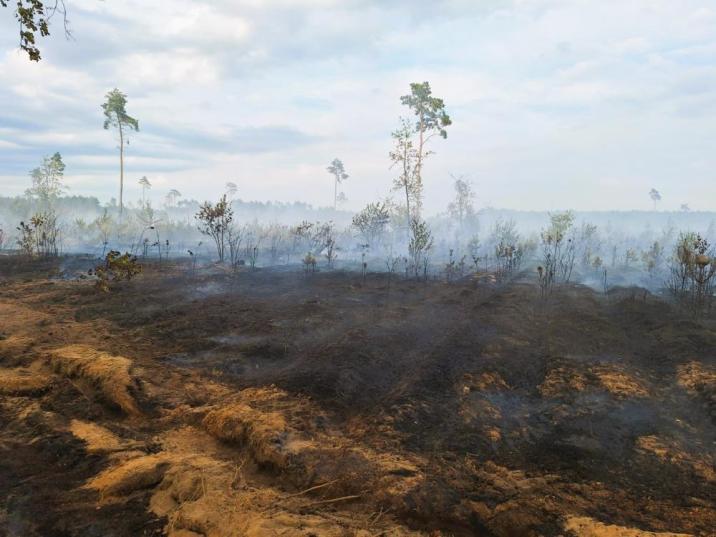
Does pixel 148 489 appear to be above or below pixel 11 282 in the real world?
below

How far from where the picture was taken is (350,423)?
217 inches

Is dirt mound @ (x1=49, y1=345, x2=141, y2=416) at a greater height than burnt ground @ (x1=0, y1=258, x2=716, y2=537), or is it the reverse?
dirt mound @ (x1=49, y1=345, x2=141, y2=416)

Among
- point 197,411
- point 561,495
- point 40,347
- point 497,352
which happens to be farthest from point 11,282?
point 561,495

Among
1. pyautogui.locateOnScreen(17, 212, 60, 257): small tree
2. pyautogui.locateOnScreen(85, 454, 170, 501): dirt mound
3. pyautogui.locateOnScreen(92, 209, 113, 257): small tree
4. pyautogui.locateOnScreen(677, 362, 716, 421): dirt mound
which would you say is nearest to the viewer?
pyautogui.locateOnScreen(85, 454, 170, 501): dirt mound

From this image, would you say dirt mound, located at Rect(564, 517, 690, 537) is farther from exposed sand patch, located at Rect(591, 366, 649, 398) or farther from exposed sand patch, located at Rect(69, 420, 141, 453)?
exposed sand patch, located at Rect(69, 420, 141, 453)

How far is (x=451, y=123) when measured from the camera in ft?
105

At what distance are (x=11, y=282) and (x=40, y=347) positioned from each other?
9.53 metres

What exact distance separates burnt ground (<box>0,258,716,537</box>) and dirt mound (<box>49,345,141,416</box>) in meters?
0.04

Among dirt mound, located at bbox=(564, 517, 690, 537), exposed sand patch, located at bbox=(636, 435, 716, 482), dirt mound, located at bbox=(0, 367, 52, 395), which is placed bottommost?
exposed sand patch, located at bbox=(636, 435, 716, 482)

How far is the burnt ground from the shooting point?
364 cm

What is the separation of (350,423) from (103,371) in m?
3.91

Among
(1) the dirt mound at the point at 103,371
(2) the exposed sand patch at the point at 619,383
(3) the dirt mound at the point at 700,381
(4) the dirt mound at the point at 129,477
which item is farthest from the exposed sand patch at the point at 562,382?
(1) the dirt mound at the point at 103,371

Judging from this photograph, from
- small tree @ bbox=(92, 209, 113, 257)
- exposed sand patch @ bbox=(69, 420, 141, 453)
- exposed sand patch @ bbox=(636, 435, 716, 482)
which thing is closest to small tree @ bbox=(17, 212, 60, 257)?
small tree @ bbox=(92, 209, 113, 257)

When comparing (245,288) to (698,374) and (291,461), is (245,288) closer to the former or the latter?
(291,461)
